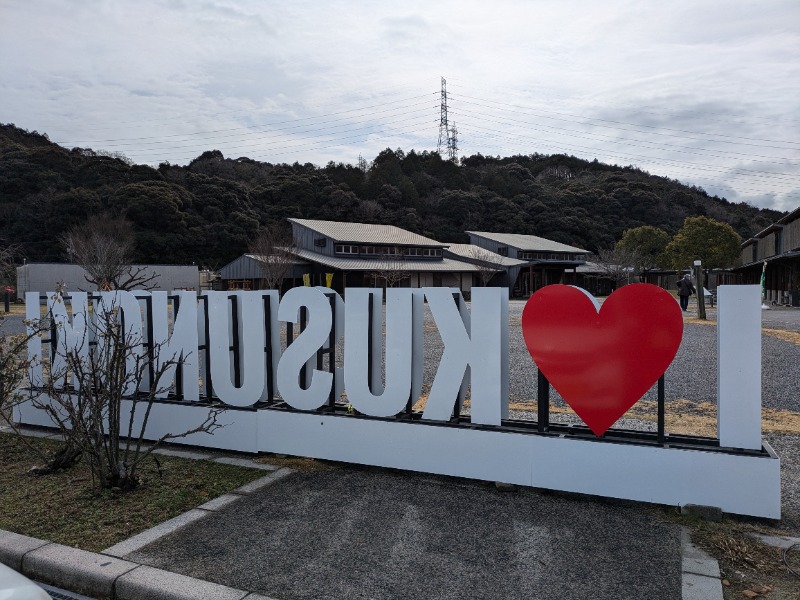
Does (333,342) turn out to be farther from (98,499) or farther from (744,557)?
(744,557)

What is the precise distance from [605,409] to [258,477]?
2519 mm

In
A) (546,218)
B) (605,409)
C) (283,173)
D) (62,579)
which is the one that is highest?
(283,173)

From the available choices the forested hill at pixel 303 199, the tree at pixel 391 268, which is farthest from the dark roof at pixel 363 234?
the forested hill at pixel 303 199

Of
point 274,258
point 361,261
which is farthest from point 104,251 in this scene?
point 361,261

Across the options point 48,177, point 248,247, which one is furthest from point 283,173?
point 48,177

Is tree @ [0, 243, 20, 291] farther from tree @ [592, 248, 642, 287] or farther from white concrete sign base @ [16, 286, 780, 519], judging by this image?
tree @ [592, 248, 642, 287]

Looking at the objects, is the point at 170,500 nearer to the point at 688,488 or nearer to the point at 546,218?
the point at 688,488

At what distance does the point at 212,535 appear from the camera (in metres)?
3.33

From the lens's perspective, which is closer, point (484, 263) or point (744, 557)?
point (744, 557)

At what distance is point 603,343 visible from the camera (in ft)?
12.5

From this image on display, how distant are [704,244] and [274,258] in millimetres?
28998

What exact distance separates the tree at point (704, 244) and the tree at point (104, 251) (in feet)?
112

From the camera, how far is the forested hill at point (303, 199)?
43438 mm

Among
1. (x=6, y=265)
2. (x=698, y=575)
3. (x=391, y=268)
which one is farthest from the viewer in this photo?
(x=391, y=268)
